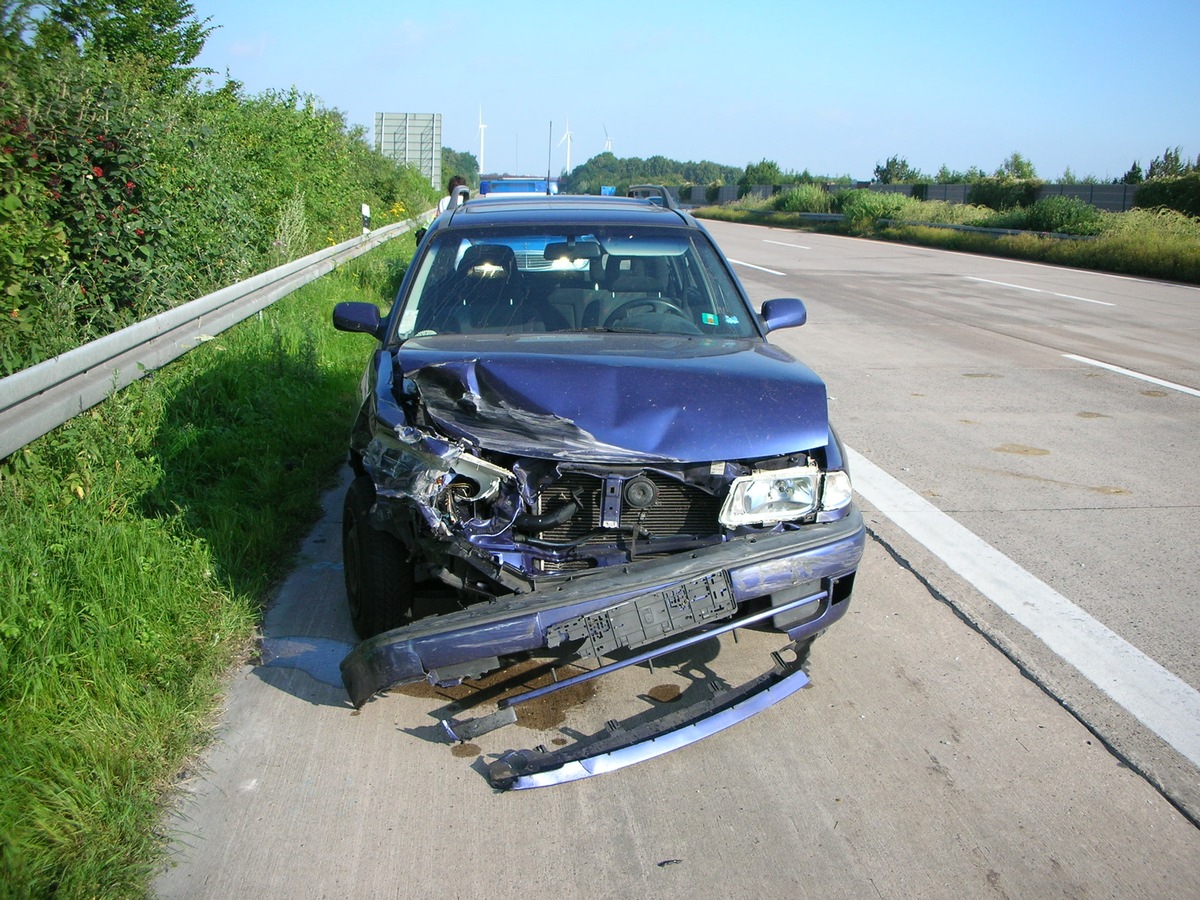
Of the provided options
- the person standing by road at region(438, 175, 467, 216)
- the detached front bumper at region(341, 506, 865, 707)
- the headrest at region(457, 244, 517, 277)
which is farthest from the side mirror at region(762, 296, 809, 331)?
the person standing by road at region(438, 175, 467, 216)

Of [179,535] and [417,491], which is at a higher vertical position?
[417,491]

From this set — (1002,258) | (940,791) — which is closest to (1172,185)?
(1002,258)

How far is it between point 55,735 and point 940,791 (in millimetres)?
2786

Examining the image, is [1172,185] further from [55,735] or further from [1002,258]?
[55,735]

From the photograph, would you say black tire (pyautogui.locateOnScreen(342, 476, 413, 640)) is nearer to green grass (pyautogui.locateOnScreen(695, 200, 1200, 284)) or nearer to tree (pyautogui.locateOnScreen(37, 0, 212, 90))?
tree (pyautogui.locateOnScreen(37, 0, 212, 90))

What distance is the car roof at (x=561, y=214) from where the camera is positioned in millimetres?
5227

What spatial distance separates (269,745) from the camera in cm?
341

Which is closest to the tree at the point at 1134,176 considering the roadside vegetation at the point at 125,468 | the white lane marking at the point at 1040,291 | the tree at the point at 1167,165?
the tree at the point at 1167,165

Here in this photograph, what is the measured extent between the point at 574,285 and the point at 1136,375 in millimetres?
7546

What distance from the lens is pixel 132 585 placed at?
13.6 ft

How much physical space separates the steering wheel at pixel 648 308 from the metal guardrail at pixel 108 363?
2750 millimetres

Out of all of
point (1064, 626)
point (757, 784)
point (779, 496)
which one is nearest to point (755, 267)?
point (1064, 626)

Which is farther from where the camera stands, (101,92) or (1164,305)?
(1164,305)

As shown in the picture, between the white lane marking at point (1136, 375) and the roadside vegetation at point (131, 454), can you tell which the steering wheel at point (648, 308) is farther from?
the white lane marking at point (1136, 375)
